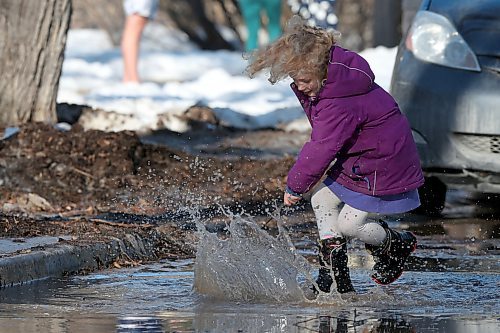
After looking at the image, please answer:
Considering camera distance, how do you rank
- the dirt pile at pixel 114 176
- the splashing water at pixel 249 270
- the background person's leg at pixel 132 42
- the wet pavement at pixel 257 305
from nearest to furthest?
the wet pavement at pixel 257 305, the splashing water at pixel 249 270, the dirt pile at pixel 114 176, the background person's leg at pixel 132 42

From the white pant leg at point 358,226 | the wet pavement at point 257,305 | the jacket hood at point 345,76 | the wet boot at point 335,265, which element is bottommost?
the wet pavement at point 257,305

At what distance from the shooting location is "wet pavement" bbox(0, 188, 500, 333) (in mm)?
5137

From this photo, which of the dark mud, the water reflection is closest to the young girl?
the water reflection

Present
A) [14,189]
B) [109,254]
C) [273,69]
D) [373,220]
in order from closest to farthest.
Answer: [273,69], [373,220], [109,254], [14,189]

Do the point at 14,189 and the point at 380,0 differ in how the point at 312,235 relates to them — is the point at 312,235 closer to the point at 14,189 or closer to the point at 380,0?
the point at 14,189

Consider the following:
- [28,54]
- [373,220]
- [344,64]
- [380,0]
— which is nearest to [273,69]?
[344,64]

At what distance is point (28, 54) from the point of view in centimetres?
1027

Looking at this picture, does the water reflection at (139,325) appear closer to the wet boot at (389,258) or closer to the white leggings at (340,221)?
the white leggings at (340,221)

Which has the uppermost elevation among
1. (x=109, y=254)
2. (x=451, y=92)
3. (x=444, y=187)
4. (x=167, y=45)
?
(x=167, y=45)

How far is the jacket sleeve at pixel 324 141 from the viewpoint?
18.7 feet

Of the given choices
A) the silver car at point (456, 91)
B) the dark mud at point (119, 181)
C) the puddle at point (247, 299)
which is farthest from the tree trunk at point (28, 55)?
the puddle at point (247, 299)

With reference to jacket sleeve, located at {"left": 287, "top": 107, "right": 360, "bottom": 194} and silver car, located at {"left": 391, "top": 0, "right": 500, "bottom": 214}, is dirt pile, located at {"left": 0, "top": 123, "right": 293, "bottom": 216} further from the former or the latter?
jacket sleeve, located at {"left": 287, "top": 107, "right": 360, "bottom": 194}

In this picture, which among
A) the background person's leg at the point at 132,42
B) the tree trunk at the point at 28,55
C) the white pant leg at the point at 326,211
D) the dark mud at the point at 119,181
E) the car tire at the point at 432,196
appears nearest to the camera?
the white pant leg at the point at 326,211

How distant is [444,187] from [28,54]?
3502 mm
